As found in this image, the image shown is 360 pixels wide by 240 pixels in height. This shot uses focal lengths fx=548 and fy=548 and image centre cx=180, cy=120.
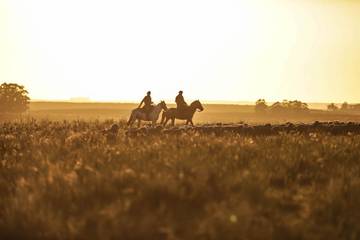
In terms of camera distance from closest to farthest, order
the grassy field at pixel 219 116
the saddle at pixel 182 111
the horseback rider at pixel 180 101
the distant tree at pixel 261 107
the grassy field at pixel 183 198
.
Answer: the grassy field at pixel 183 198 → the horseback rider at pixel 180 101 → the saddle at pixel 182 111 → the grassy field at pixel 219 116 → the distant tree at pixel 261 107

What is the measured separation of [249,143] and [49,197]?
730 centimetres

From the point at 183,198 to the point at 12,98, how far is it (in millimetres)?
89936

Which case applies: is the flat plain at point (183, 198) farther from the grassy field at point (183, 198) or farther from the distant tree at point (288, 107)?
the distant tree at point (288, 107)

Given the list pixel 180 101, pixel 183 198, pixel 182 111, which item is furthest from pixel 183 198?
pixel 182 111

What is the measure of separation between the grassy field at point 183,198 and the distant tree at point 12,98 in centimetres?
8424

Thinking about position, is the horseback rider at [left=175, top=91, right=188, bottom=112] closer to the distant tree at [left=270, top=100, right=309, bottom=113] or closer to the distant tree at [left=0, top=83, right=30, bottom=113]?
the distant tree at [left=0, top=83, right=30, bottom=113]

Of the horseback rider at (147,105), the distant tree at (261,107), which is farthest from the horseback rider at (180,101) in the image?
the distant tree at (261,107)

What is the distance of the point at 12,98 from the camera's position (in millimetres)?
93750

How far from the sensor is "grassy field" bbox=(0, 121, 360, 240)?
25.3 ft

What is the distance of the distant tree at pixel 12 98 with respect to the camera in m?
92.4

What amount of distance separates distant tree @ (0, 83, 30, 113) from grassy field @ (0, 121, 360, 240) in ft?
276

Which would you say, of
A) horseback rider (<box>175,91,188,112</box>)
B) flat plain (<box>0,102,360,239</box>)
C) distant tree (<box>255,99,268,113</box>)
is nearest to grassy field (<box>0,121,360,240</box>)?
flat plain (<box>0,102,360,239</box>)

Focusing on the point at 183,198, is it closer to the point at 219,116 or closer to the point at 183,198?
the point at 183,198

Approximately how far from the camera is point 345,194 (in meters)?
9.42
